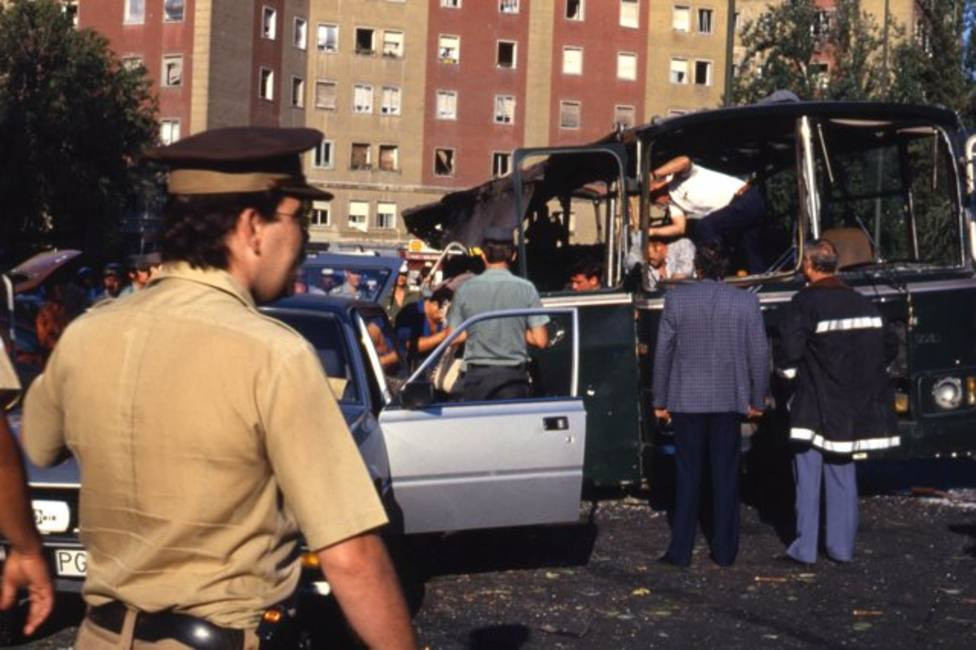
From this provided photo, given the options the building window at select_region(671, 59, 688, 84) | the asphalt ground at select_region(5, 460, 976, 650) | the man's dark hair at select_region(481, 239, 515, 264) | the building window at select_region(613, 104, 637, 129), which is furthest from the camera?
the building window at select_region(671, 59, 688, 84)

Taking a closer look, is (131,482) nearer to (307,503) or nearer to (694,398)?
(307,503)

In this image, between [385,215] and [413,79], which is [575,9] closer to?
[413,79]

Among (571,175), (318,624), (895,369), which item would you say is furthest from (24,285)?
(318,624)

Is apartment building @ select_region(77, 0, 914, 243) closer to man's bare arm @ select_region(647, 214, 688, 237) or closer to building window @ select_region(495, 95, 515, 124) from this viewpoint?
building window @ select_region(495, 95, 515, 124)

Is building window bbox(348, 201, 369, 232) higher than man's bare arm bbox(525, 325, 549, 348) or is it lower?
higher

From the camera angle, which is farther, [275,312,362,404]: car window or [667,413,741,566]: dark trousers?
[667,413,741,566]: dark trousers

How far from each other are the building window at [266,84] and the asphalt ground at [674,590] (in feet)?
229

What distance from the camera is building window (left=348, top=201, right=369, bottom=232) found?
8419 centimetres

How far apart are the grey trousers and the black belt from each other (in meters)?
8.40

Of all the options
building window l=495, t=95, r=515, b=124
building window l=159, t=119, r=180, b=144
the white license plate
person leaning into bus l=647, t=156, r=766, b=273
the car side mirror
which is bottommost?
the white license plate

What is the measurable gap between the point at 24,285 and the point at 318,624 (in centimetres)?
1215

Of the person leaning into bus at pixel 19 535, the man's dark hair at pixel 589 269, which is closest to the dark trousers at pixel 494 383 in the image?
the man's dark hair at pixel 589 269

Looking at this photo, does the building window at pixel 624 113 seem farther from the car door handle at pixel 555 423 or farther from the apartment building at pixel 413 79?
the car door handle at pixel 555 423

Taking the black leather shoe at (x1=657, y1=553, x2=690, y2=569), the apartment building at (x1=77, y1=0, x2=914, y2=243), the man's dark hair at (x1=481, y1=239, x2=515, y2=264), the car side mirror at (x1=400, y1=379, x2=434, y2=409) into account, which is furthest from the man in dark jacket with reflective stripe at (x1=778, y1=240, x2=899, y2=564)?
the apartment building at (x1=77, y1=0, x2=914, y2=243)
